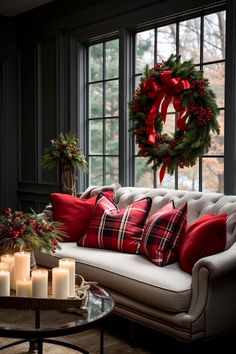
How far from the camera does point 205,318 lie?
269 centimetres

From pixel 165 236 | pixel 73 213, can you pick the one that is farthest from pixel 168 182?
pixel 165 236

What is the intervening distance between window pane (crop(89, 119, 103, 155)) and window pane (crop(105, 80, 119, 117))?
0.19m

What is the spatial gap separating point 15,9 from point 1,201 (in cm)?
217

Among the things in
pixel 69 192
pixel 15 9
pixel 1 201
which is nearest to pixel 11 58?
pixel 15 9

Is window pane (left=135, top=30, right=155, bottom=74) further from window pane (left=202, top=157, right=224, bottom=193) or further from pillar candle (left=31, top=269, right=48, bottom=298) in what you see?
pillar candle (left=31, top=269, right=48, bottom=298)

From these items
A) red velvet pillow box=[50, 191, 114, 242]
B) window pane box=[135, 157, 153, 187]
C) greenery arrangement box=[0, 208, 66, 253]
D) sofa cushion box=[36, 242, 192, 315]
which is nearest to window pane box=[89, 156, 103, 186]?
window pane box=[135, 157, 153, 187]

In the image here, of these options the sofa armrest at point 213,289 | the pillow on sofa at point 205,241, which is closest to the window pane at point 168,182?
the pillow on sofa at point 205,241

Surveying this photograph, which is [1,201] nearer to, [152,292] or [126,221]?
[126,221]

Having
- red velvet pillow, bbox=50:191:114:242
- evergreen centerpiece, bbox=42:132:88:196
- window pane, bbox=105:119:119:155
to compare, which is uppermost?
window pane, bbox=105:119:119:155

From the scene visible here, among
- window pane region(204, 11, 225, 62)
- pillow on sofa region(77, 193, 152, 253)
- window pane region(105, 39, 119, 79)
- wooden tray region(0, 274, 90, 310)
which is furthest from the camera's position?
window pane region(105, 39, 119, 79)

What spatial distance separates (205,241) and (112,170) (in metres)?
2.11

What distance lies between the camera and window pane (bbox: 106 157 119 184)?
4844 millimetres

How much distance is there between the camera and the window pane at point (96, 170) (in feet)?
16.6

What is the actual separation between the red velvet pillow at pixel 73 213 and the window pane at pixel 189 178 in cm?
58
